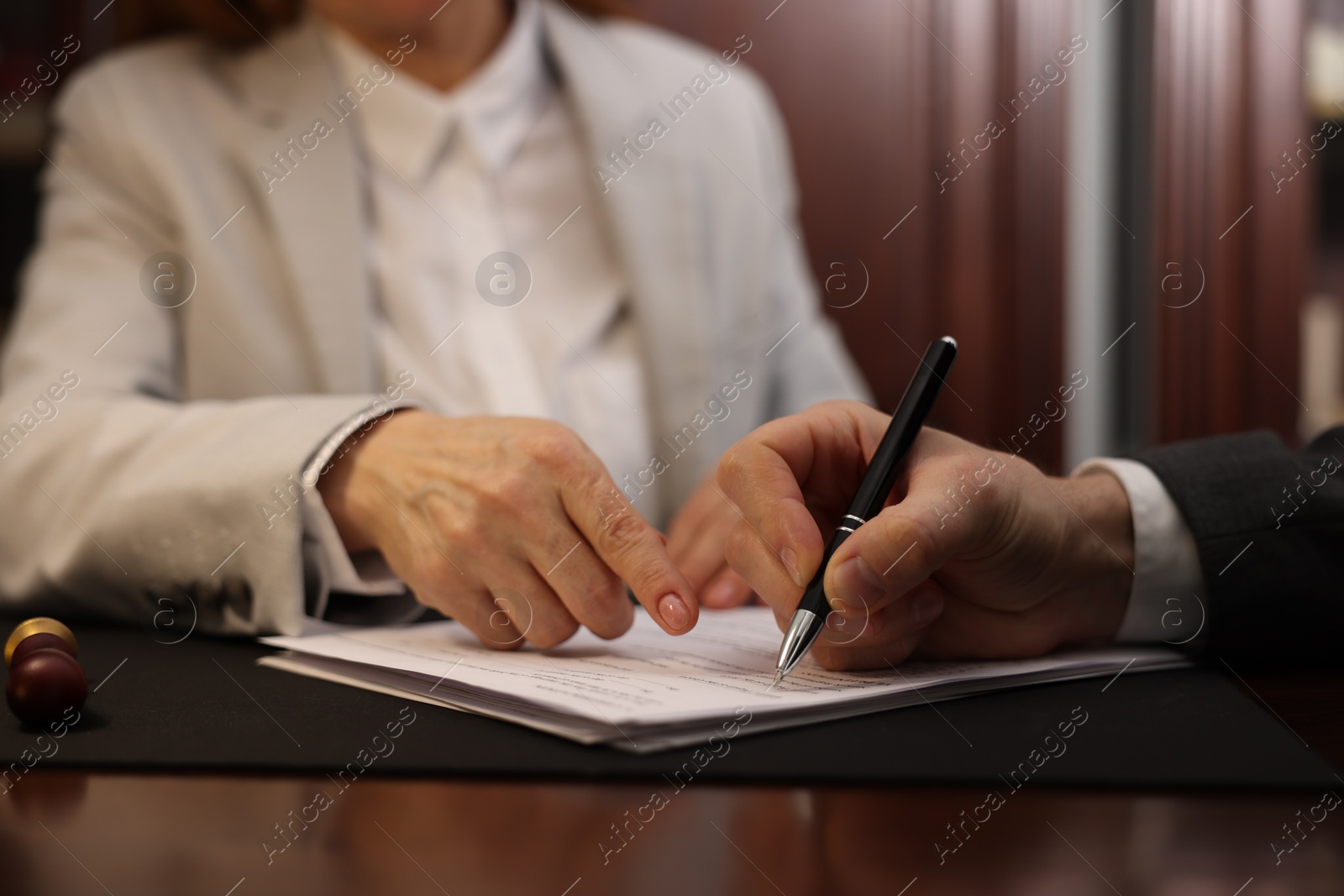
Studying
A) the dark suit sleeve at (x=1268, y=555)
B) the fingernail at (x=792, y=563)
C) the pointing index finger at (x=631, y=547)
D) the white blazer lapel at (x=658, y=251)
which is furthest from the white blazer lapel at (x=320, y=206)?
the dark suit sleeve at (x=1268, y=555)

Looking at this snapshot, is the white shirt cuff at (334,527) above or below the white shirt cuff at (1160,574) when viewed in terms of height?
above

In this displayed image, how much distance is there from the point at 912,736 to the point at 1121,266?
5.21ft

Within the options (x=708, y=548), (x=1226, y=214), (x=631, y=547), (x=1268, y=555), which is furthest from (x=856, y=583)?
(x=1226, y=214)

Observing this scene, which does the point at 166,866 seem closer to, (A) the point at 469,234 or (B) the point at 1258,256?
(A) the point at 469,234

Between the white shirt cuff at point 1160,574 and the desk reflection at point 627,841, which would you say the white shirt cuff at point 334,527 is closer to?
the desk reflection at point 627,841

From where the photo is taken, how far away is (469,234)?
1.18 metres

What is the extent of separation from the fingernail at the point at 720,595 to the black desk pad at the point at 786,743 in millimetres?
301

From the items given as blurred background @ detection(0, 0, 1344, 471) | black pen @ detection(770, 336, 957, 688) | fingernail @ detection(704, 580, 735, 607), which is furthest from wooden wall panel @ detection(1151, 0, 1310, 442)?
black pen @ detection(770, 336, 957, 688)

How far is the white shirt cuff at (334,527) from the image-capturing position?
701mm

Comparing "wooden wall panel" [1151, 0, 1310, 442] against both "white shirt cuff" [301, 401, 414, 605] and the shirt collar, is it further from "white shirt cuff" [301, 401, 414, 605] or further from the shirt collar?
"white shirt cuff" [301, 401, 414, 605]

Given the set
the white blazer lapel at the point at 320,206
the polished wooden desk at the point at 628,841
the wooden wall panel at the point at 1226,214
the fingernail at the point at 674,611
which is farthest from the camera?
the wooden wall panel at the point at 1226,214

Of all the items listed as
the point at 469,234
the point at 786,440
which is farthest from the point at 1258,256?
the point at 786,440

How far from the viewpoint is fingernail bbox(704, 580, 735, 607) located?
2.59ft

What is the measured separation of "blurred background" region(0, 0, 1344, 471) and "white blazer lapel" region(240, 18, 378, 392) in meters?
0.73
